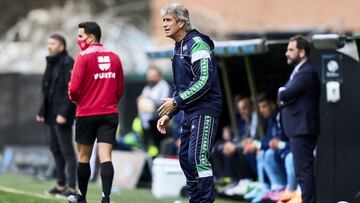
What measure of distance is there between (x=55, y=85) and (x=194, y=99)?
4.20 metres

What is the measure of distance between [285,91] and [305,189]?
1.14 m

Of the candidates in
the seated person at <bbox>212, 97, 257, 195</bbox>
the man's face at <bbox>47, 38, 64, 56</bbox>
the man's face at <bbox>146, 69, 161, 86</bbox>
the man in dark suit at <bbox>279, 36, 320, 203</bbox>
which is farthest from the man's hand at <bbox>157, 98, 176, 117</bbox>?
the man's face at <bbox>146, 69, 161, 86</bbox>

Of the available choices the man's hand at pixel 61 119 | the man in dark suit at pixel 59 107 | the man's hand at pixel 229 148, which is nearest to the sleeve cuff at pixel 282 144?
the man's hand at pixel 229 148

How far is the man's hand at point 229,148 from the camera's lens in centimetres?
1565

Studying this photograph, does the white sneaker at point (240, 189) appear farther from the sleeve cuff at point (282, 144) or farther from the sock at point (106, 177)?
the sock at point (106, 177)

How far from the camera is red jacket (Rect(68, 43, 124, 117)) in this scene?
11539mm

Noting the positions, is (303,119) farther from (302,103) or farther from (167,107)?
(167,107)

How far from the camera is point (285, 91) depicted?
12.2m

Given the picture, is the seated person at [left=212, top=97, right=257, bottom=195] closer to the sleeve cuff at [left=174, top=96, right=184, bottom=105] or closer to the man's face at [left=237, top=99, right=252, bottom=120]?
the man's face at [left=237, top=99, right=252, bottom=120]

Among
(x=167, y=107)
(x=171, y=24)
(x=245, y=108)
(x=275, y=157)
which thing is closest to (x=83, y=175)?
(x=167, y=107)

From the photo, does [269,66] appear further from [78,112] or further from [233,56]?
[78,112]

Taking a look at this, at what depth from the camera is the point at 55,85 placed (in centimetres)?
1410

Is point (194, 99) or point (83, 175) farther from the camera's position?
point (83, 175)

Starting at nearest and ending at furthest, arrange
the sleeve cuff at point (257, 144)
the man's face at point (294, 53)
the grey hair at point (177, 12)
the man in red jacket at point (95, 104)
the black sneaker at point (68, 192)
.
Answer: the grey hair at point (177, 12), the man in red jacket at point (95, 104), the man's face at point (294, 53), the black sneaker at point (68, 192), the sleeve cuff at point (257, 144)
